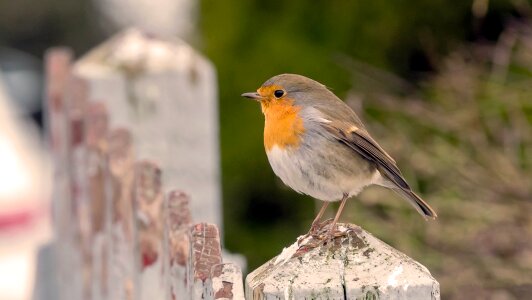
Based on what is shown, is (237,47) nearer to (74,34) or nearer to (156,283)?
(156,283)

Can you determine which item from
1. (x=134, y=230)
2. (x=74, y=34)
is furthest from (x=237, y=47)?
(x=74, y=34)

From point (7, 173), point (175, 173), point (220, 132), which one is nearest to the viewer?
point (175, 173)

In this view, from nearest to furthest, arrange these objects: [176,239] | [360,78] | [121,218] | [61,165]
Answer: [176,239] < [121,218] < [61,165] < [360,78]

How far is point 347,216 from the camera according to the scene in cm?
481

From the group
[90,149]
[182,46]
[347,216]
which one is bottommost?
[347,216]

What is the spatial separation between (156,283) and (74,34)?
15.8 metres

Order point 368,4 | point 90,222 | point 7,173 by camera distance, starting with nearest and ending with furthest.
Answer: point 90,222 → point 368,4 → point 7,173

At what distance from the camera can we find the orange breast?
2.76 m

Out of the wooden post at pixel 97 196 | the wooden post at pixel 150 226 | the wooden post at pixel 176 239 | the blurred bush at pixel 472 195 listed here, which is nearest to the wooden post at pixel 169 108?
the wooden post at pixel 97 196

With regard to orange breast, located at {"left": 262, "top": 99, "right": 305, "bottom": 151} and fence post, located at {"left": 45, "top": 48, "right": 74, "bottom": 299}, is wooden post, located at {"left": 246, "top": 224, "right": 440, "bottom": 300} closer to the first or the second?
orange breast, located at {"left": 262, "top": 99, "right": 305, "bottom": 151}

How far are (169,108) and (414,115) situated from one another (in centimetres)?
151

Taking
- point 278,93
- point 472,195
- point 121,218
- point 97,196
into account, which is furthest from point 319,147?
point 472,195

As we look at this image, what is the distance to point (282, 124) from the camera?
2.82 meters

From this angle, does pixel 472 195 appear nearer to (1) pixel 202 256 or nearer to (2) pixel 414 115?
(2) pixel 414 115
